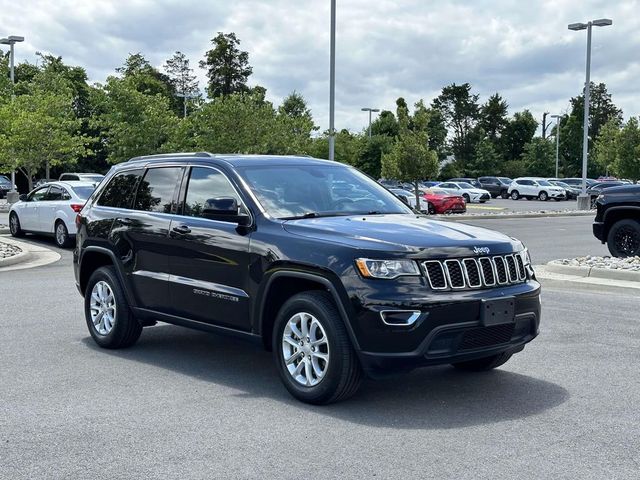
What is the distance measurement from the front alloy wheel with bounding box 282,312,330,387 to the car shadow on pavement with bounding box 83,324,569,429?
0.22 metres

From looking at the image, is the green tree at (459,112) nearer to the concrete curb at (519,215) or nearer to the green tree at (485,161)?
the green tree at (485,161)

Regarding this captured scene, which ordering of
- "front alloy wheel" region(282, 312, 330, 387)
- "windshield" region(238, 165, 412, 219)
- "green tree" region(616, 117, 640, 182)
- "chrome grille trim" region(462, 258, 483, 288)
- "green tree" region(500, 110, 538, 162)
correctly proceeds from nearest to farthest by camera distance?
"chrome grille trim" region(462, 258, 483, 288) < "front alloy wheel" region(282, 312, 330, 387) < "windshield" region(238, 165, 412, 219) < "green tree" region(616, 117, 640, 182) < "green tree" region(500, 110, 538, 162)

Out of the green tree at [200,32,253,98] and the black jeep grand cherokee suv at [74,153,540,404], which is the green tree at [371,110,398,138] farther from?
the black jeep grand cherokee suv at [74,153,540,404]

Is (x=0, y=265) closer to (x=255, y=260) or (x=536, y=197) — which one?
(x=255, y=260)

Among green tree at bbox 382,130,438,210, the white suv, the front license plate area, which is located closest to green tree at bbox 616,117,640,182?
the white suv

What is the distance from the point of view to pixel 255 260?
244 inches

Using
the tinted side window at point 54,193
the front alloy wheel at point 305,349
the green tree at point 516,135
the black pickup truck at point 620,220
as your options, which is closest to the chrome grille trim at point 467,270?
the front alloy wheel at point 305,349

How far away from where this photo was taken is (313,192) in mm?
A: 6758

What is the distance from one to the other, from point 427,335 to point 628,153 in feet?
155

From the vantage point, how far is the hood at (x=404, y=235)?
558cm

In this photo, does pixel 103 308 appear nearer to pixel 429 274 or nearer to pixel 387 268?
pixel 387 268

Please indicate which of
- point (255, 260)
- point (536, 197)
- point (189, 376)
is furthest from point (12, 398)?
point (536, 197)

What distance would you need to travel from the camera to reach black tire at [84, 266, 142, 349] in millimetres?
7555

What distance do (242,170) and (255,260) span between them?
36.5 inches
